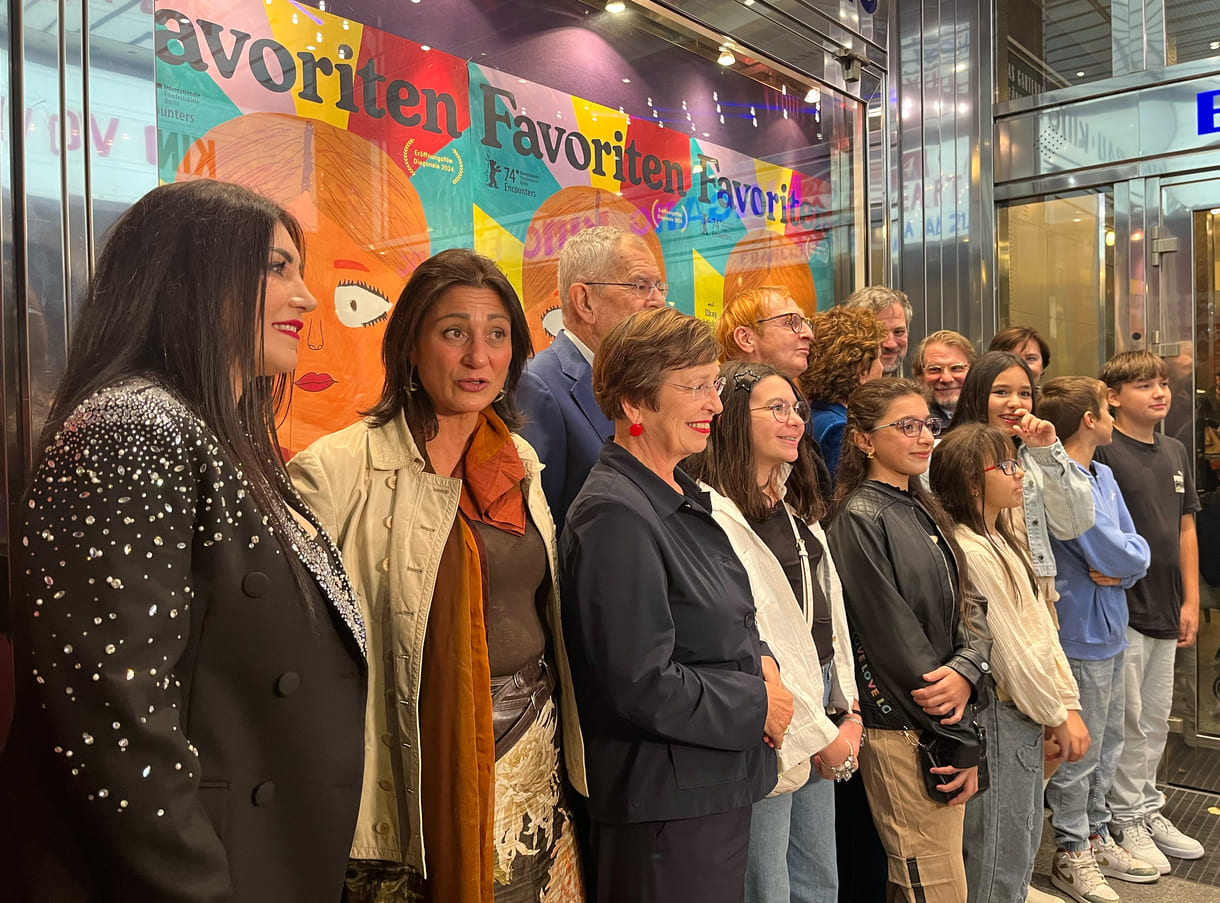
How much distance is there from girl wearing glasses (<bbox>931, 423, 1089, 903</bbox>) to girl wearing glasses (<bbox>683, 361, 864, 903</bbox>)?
474 mm

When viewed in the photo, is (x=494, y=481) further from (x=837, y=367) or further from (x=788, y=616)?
(x=837, y=367)

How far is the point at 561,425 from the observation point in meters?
2.31

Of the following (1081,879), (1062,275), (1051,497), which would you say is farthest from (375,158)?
(1062,275)

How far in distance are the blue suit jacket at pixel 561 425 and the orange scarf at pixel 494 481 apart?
346mm

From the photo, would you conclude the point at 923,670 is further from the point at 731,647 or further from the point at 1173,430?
the point at 1173,430

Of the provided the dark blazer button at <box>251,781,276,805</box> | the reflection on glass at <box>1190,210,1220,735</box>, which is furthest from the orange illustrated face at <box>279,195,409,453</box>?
the reflection on glass at <box>1190,210,1220,735</box>

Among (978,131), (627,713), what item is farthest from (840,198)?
(627,713)

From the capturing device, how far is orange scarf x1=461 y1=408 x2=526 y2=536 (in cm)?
181

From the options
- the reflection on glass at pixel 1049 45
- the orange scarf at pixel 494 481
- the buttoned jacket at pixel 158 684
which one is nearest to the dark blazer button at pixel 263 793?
the buttoned jacket at pixel 158 684

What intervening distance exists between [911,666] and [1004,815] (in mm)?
583

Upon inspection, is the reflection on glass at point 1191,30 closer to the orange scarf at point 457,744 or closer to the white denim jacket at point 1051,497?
the white denim jacket at point 1051,497

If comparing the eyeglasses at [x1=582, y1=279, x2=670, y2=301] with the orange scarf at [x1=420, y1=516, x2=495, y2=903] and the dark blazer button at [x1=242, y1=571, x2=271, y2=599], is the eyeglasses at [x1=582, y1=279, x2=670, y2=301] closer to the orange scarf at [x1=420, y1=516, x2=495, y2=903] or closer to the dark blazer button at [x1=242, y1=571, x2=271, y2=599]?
the orange scarf at [x1=420, y1=516, x2=495, y2=903]

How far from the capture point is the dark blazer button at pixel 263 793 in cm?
122

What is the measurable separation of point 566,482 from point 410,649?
741 millimetres
